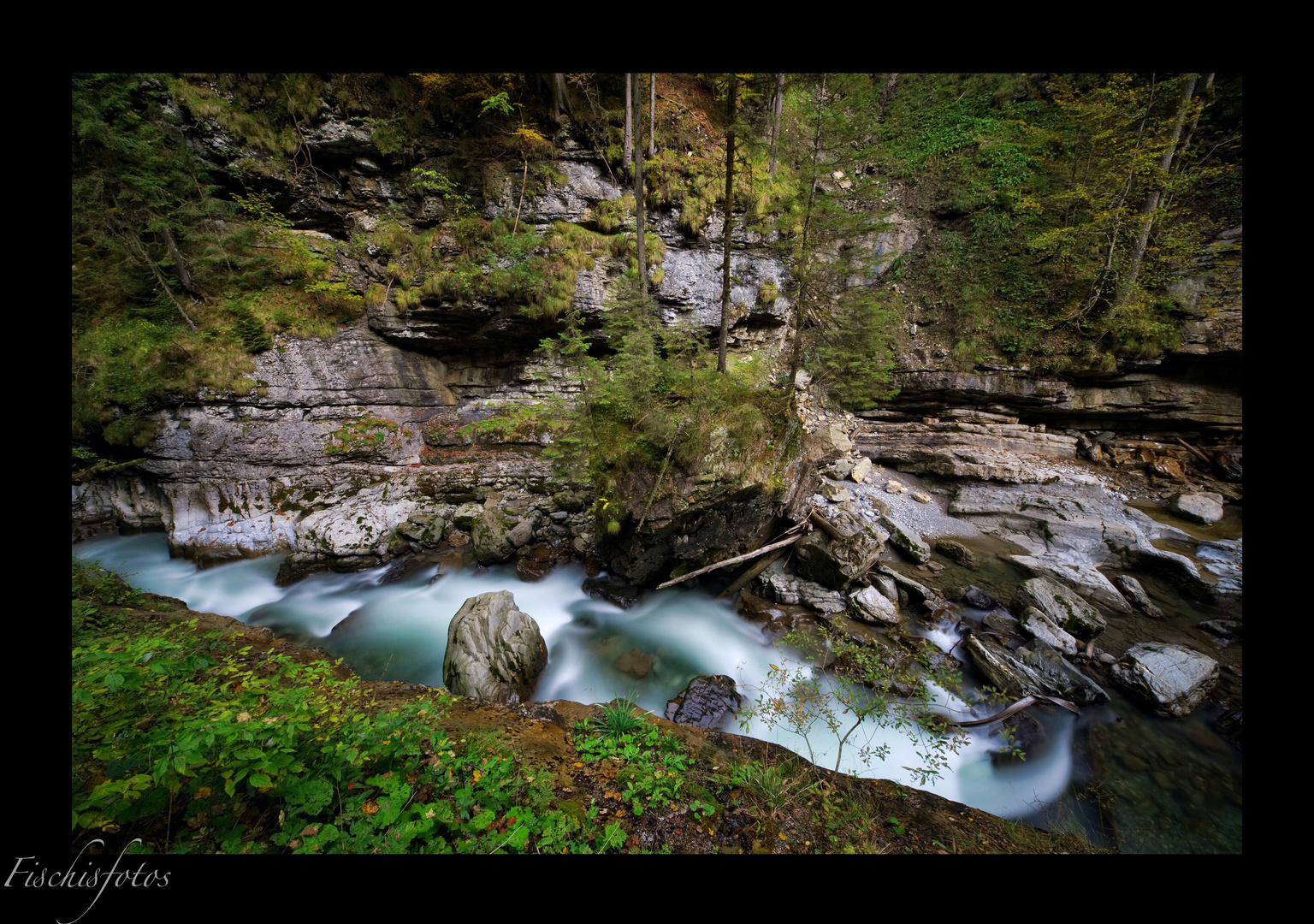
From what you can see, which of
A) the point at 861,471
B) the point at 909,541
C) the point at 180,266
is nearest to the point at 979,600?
the point at 909,541

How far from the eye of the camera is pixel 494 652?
528cm

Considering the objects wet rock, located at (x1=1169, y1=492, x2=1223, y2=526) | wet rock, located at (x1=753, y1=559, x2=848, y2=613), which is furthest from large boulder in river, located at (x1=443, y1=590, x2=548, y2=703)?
wet rock, located at (x1=1169, y1=492, x2=1223, y2=526)

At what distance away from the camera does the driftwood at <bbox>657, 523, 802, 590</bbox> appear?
6738 millimetres

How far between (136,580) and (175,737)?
912 centimetres

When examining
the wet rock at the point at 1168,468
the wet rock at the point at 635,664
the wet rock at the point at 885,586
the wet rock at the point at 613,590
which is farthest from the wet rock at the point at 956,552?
the wet rock at the point at 635,664

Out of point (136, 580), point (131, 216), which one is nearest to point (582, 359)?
point (136, 580)

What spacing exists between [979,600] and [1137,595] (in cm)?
276

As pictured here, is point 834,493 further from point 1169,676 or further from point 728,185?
point 728,185

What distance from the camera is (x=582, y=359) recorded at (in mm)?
6359

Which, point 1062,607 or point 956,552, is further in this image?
point 956,552

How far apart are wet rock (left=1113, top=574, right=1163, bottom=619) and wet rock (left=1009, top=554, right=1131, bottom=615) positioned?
0.16 meters

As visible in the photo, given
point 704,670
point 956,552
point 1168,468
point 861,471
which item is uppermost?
point 1168,468

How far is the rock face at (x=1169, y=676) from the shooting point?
5312 millimetres
